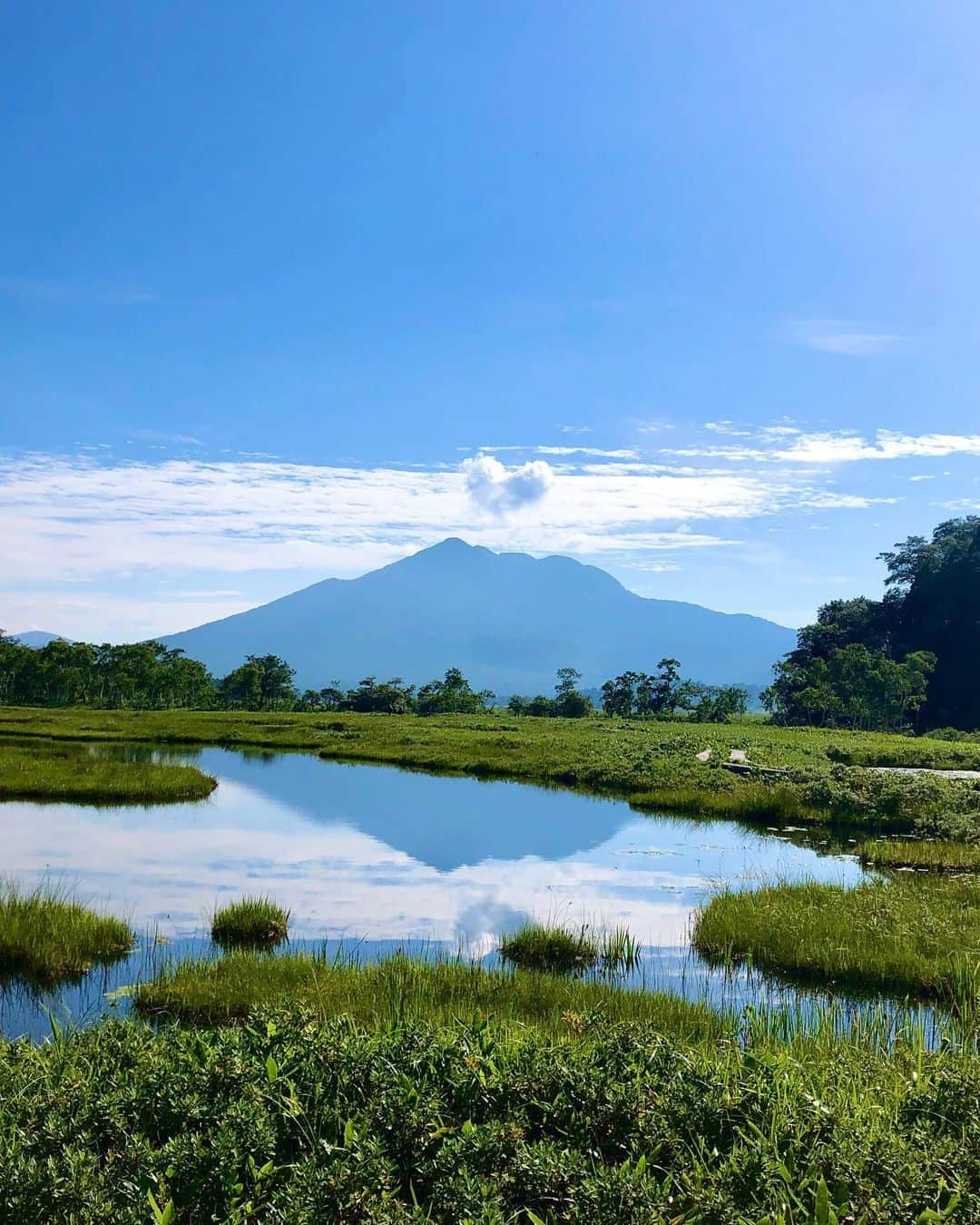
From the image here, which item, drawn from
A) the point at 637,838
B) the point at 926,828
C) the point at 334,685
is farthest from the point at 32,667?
the point at 926,828

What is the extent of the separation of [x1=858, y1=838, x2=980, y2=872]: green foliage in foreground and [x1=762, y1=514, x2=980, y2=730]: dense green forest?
4557cm

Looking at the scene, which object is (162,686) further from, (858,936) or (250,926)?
(858,936)

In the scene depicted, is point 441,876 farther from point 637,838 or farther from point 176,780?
point 176,780

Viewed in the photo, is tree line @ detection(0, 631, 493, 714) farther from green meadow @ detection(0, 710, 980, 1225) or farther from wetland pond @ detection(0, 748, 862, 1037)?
green meadow @ detection(0, 710, 980, 1225)

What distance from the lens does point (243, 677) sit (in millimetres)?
78250

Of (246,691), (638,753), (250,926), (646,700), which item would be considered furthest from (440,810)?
(246,691)

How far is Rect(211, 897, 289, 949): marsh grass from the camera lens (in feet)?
43.5

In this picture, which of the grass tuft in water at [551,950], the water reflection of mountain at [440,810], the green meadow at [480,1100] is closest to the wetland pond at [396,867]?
the water reflection of mountain at [440,810]

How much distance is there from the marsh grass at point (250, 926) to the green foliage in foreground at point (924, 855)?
12.7m

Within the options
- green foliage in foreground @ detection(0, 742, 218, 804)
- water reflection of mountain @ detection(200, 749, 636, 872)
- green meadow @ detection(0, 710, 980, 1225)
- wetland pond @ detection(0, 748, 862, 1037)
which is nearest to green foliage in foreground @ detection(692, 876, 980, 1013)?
green meadow @ detection(0, 710, 980, 1225)

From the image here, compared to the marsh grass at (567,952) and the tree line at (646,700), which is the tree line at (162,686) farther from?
the marsh grass at (567,952)

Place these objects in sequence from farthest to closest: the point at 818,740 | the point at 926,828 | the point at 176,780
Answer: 1. the point at 818,740
2. the point at 176,780
3. the point at 926,828

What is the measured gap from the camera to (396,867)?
19.3m

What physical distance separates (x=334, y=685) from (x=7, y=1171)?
89.9 metres
